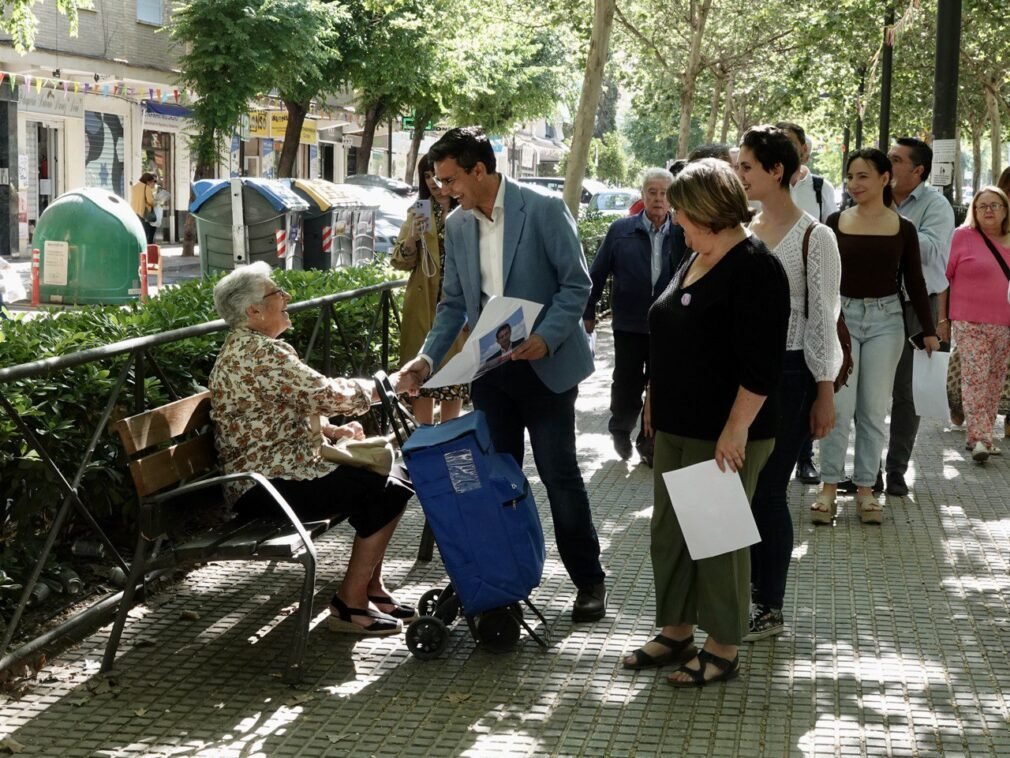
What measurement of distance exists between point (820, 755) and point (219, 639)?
2.30 meters

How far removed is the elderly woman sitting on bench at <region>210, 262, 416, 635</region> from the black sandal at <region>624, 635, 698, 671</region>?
97cm

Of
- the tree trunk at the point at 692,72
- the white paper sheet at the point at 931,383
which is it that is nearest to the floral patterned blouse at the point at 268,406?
the white paper sheet at the point at 931,383

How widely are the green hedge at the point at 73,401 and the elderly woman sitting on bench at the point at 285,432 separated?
63 cm

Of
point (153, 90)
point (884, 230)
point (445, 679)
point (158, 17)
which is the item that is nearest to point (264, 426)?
point (445, 679)

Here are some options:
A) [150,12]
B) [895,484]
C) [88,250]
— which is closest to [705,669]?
[895,484]

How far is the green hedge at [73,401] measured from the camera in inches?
205

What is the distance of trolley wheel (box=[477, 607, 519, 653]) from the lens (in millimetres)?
5117

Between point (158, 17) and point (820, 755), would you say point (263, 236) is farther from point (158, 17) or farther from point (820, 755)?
point (158, 17)

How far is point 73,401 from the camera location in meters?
5.45

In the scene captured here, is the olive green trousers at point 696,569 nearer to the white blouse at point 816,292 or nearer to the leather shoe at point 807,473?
the white blouse at point 816,292

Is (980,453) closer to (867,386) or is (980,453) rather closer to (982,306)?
(982,306)

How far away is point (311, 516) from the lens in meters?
5.31

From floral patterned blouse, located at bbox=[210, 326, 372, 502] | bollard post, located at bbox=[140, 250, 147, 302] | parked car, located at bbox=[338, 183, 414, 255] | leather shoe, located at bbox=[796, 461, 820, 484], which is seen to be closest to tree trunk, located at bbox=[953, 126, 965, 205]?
leather shoe, located at bbox=[796, 461, 820, 484]

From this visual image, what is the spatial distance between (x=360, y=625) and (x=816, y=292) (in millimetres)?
2140
